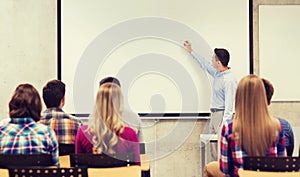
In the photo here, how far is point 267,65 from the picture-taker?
18.8 feet

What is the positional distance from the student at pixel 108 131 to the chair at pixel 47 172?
481mm

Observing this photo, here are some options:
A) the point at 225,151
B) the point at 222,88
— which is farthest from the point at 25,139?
the point at 222,88

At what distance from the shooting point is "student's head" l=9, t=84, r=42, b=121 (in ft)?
9.57

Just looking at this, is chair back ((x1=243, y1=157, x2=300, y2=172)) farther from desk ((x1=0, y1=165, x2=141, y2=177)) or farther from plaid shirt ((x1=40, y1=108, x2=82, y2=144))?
plaid shirt ((x1=40, y1=108, x2=82, y2=144))

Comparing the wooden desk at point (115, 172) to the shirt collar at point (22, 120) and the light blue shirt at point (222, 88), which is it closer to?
the shirt collar at point (22, 120)

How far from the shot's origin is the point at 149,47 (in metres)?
5.56

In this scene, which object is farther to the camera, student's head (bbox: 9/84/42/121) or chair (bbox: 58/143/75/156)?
chair (bbox: 58/143/75/156)

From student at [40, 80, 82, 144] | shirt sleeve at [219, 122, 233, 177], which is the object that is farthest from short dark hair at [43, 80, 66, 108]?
shirt sleeve at [219, 122, 233, 177]

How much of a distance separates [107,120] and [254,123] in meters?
0.92

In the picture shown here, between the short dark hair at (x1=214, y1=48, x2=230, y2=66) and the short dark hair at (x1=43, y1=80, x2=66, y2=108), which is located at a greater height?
the short dark hair at (x1=214, y1=48, x2=230, y2=66)

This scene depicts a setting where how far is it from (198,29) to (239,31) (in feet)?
1.64

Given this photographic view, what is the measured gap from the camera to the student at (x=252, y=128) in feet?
9.32

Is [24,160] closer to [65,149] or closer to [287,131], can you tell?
[65,149]

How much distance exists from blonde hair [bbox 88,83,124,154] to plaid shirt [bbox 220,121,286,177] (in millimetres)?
655
